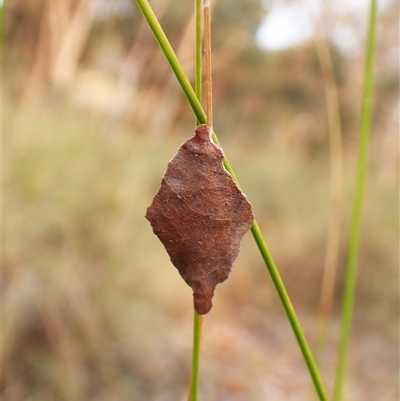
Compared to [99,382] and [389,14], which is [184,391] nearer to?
[99,382]

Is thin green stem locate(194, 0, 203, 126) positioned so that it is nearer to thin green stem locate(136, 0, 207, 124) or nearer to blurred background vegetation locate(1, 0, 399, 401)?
thin green stem locate(136, 0, 207, 124)

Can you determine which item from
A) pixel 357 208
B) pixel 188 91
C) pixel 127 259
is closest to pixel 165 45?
pixel 188 91

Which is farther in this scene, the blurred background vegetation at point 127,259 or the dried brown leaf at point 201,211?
the blurred background vegetation at point 127,259

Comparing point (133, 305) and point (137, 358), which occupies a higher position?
point (133, 305)

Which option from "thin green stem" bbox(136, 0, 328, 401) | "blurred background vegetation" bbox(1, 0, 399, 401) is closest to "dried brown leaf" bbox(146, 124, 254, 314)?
"thin green stem" bbox(136, 0, 328, 401)

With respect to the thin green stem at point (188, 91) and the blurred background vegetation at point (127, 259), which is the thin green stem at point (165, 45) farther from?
the blurred background vegetation at point (127, 259)

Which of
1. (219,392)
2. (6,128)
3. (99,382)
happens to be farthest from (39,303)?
(219,392)

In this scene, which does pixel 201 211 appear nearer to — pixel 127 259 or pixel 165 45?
pixel 165 45

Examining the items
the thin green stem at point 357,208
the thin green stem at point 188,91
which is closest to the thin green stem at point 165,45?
the thin green stem at point 188,91
